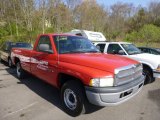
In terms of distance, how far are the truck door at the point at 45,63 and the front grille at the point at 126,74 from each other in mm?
1681

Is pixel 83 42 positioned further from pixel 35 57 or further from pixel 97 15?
pixel 97 15

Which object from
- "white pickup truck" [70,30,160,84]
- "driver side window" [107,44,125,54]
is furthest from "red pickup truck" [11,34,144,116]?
"driver side window" [107,44,125,54]

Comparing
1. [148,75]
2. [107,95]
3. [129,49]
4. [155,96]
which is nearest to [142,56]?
[148,75]

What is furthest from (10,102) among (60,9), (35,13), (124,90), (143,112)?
(60,9)

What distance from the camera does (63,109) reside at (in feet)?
16.2

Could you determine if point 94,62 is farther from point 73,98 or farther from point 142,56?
point 142,56

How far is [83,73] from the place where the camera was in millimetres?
4074

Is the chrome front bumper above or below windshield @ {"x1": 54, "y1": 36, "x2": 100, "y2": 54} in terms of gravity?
below

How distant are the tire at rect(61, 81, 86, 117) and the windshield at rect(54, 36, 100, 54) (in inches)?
39.7

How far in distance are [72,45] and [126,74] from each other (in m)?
1.81

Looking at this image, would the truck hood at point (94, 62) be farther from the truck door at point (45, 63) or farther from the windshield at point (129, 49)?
the windshield at point (129, 49)

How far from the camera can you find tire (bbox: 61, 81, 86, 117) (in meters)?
4.29

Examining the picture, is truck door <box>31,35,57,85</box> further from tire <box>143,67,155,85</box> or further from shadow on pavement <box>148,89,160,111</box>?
tire <box>143,67,155,85</box>

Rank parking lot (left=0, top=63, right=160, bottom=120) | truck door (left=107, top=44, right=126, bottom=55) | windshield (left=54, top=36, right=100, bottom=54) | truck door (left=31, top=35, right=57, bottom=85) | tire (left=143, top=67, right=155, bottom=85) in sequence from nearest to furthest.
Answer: parking lot (left=0, top=63, right=160, bottom=120) → truck door (left=31, top=35, right=57, bottom=85) → windshield (left=54, top=36, right=100, bottom=54) → tire (left=143, top=67, right=155, bottom=85) → truck door (left=107, top=44, right=126, bottom=55)
